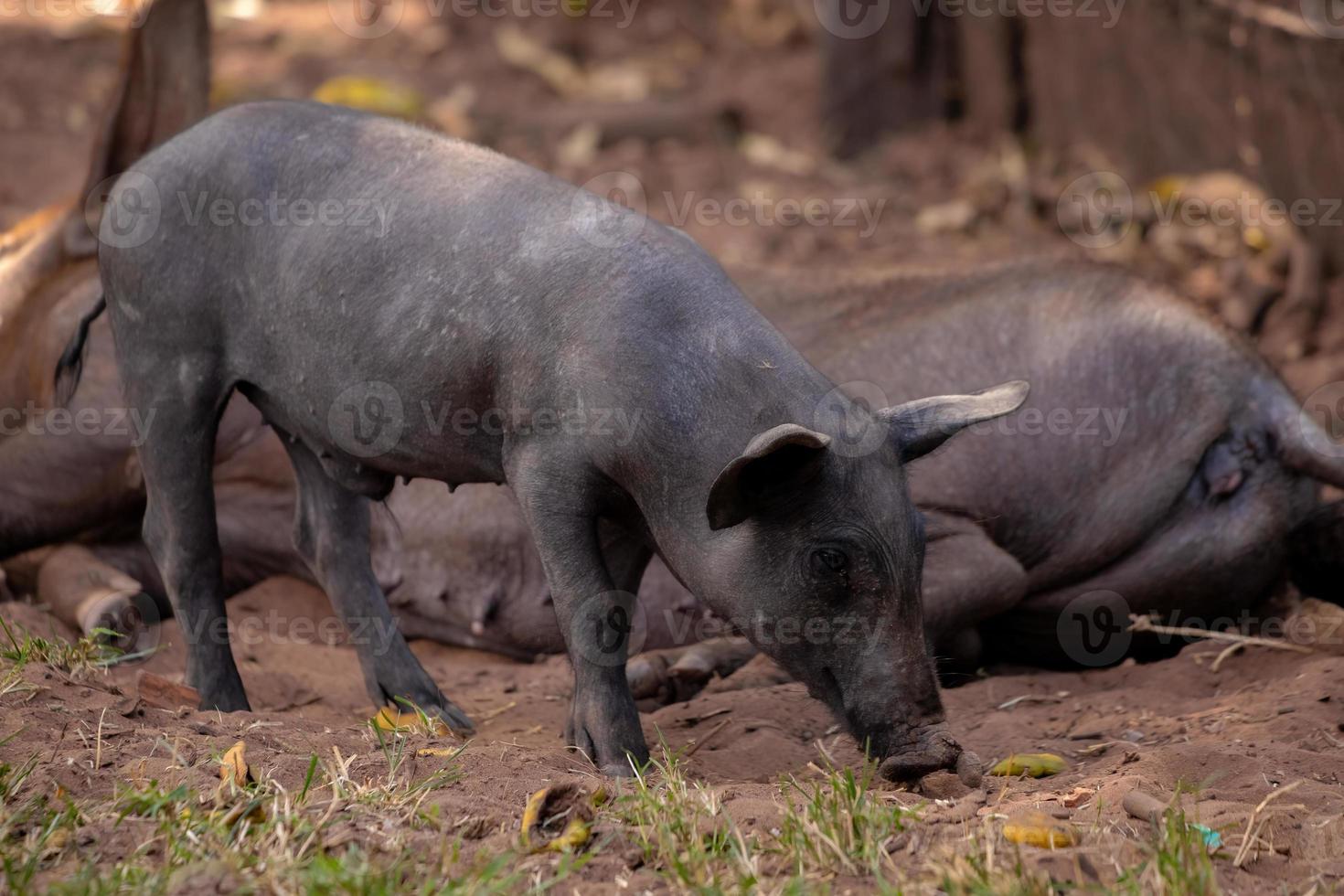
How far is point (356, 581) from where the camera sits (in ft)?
14.0

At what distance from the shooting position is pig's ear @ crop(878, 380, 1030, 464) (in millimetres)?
3400

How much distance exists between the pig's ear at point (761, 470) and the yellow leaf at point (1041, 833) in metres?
0.78

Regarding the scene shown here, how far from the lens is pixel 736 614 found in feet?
11.0

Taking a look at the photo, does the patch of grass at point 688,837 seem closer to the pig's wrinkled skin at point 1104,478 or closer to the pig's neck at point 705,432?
the pig's neck at point 705,432

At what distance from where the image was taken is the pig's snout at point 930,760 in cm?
328

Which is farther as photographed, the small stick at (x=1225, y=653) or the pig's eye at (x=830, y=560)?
the small stick at (x=1225, y=653)

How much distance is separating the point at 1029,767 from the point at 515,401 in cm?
139

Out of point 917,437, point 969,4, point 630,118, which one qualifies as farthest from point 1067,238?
point 917,437

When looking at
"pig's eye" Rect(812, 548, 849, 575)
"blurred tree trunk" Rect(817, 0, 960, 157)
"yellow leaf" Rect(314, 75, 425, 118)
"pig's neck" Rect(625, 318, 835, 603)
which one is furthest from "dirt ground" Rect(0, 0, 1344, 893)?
"yellow leaf" Rect(314, 75, 425, 118)

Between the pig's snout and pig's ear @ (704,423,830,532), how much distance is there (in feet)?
1.93

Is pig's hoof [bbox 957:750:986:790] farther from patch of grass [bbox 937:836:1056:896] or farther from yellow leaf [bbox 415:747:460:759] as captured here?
yellow leaf [bbox 415:747:460:759]

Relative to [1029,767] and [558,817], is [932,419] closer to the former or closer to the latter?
[1029,767]

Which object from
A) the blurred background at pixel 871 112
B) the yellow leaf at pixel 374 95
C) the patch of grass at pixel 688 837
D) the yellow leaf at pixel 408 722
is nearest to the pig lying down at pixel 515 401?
the yellow leaf at pixel 408 722

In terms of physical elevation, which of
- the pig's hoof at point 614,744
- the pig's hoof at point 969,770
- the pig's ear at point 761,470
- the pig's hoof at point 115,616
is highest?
the pig's ear at point 761,470
